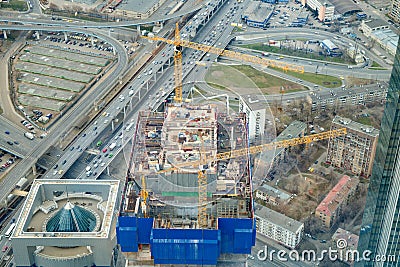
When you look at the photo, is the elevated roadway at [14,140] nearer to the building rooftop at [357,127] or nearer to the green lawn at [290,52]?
the building rooftop at [357,127]

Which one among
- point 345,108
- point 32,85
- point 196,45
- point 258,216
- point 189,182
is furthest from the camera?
point 196,45

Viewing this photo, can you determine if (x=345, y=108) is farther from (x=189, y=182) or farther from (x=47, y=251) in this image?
(x=189, y=182)

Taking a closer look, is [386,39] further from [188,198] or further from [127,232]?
[127,232]

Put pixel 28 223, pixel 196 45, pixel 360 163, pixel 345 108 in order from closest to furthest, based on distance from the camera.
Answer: pixel 28 223
pixel 360 163
pixel 345 108
pixel 196 45

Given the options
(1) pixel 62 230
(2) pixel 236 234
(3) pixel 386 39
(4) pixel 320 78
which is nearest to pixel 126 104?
(4) pixel 320 78

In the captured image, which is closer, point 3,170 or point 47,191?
point 47,191

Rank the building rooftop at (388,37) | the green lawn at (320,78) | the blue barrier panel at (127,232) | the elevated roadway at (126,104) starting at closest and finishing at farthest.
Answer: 1. the blue barrier panel at (127,232)
2. the elevated roadway at (126,104)
3. the green lawn at (320,78)
4. the building rooftop at (388,37)

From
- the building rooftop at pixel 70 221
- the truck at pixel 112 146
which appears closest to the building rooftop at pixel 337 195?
the truck at pixel 112 146

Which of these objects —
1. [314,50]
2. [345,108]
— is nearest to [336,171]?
[345,108]
